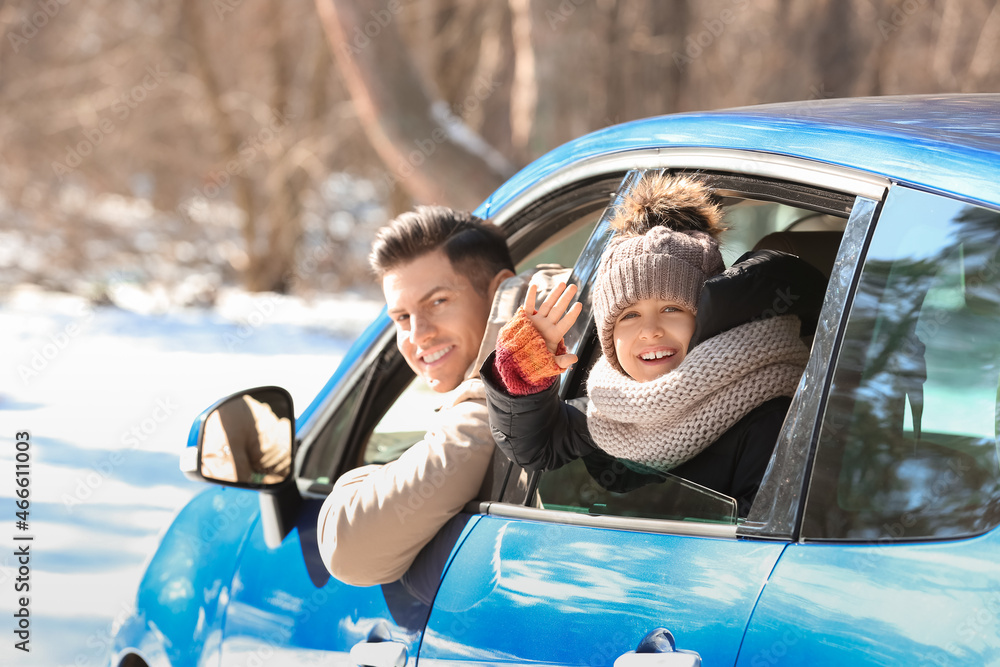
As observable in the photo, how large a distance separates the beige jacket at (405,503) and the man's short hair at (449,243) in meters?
0.46

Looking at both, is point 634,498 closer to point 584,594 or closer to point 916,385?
point 584,594

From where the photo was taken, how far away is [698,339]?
173cm

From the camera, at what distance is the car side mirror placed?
2.27 metres

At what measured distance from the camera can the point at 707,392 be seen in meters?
1.62

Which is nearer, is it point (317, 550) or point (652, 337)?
point (652, 337)

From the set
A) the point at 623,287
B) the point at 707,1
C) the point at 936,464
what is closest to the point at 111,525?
the point at 623,287

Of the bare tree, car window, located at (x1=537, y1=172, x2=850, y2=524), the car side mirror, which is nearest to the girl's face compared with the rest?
car window, located at (x1=537, y1=172, x2=850, y2=524)

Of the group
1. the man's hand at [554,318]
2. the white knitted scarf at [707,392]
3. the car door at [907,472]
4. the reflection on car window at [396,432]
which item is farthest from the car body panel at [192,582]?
the car door at [907,472]

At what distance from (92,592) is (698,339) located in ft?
12.3

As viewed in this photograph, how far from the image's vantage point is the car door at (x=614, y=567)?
135cm

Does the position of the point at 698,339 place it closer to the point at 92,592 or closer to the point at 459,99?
the point at 92,592

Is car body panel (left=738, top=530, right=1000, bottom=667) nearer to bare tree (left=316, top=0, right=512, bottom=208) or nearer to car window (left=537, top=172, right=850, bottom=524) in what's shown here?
car window (left=537, top=172, right=850, bottom=524)

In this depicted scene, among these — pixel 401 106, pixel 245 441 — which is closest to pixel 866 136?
pixel 245 441

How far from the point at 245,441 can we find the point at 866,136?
1529 millimetres
